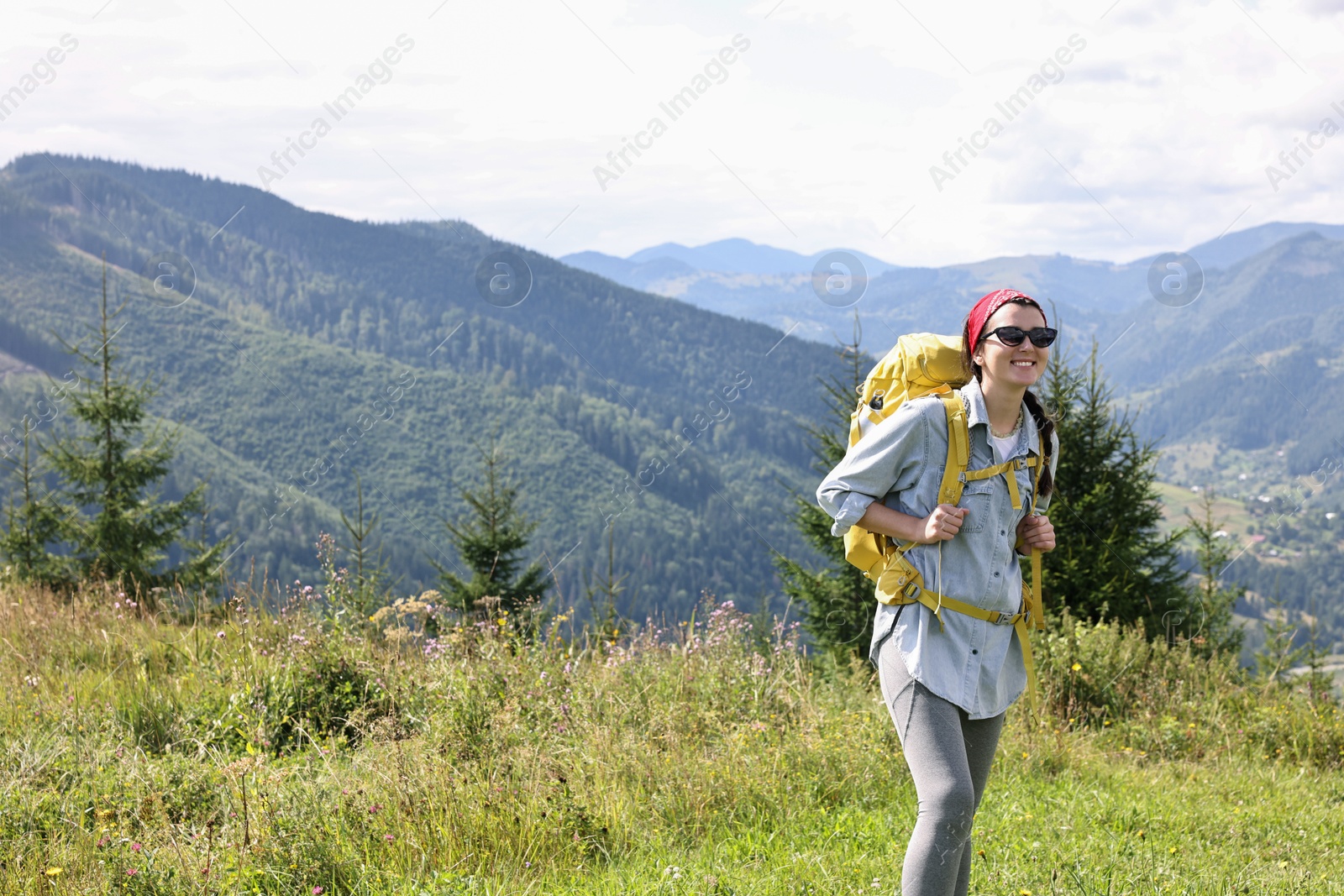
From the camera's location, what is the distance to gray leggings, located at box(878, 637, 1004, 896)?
7.01 feet

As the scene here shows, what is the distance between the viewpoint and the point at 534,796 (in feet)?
10.6

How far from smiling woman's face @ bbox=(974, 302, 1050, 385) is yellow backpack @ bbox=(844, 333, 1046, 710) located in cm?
13

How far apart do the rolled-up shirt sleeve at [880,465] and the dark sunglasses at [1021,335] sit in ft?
0.88

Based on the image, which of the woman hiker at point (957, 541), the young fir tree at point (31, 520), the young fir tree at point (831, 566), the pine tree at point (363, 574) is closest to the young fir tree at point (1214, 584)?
the young fir tree at point (831, 566)

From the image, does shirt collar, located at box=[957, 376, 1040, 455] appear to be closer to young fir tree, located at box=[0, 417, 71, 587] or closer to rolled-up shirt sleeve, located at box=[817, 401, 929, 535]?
rolled-up shirt sleeve, located at box=[817, 401, 929, 535]

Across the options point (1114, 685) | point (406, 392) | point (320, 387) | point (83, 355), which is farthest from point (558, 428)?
point (1114, 685)

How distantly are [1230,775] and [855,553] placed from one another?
332 centimetres

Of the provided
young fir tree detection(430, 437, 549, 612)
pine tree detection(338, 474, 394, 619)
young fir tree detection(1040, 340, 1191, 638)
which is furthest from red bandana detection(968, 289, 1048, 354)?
young fir tree detection(430, 437, 549, 612)

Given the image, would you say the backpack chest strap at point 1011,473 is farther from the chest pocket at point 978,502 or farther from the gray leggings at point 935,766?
the gray leggings at point 935,766

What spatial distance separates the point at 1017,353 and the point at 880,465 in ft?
1.53

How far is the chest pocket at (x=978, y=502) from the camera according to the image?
237cm

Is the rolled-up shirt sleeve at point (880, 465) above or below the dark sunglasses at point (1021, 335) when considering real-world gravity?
below

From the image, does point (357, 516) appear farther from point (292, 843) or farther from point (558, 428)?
point (558, 428)

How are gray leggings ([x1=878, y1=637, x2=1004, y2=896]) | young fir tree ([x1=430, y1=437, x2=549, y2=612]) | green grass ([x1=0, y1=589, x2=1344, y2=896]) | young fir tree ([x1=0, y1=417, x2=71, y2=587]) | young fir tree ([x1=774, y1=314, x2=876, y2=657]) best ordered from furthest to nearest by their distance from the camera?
young fir tree ([x1=430, y1=437, x2=549, y2=612]) < young fir tree ([x1=0, y1=417, x2=71, y2=587]) < young fir tree ([x1=774, y1=314, x2=876, y2=657]) < green grass ([x1=0, y1=589, x2=1344, y2=896]) < gray leggings ([x1=878, y1=637, x2=1004, y2=896])
